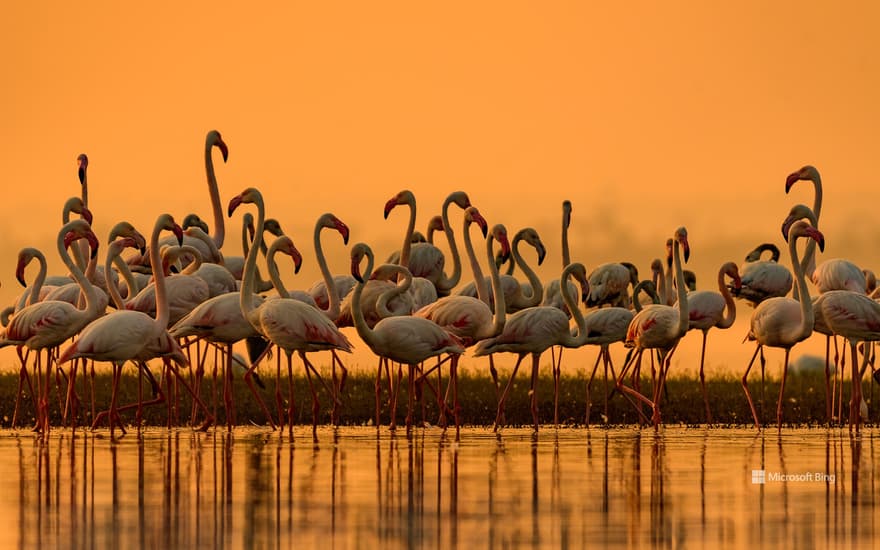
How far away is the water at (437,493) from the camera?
11.1m

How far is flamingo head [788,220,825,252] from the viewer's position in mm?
22656

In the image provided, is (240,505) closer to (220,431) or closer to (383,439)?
(383,439)

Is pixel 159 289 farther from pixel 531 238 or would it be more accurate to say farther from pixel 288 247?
pixel 531 238

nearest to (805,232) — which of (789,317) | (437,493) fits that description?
(789,317)

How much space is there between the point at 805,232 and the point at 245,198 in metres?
7.10

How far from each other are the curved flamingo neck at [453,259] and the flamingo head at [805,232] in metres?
4.75

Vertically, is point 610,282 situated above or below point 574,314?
above

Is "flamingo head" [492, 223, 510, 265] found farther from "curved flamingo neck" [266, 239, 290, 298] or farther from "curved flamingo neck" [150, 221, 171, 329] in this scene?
"curved flamingo neck" [150, 221, 171, 329]

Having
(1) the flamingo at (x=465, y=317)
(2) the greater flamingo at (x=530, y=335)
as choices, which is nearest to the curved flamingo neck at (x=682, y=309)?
(2) the greater flamingo at (x=530, y=335)

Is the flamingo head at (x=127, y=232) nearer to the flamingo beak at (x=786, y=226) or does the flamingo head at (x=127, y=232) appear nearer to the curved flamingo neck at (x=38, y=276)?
the curved flamingo neck at (x=38, y=276)

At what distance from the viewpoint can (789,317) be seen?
22609 mm

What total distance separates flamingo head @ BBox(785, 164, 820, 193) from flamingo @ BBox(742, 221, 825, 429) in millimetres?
4088

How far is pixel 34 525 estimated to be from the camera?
11.6 m

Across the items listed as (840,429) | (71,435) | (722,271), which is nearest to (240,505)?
(71,435)
